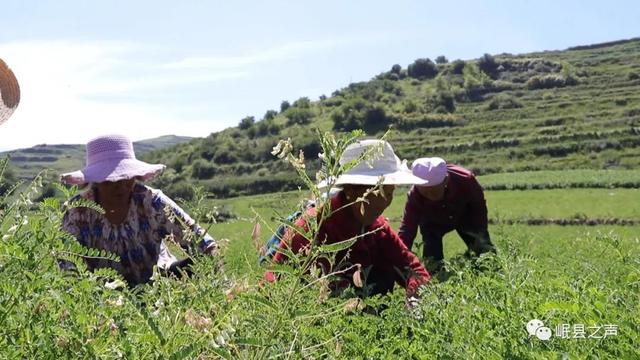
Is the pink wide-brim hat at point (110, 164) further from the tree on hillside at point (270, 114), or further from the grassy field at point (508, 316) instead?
the tree on hillside at point (270, 114)

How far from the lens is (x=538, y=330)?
5.53ft

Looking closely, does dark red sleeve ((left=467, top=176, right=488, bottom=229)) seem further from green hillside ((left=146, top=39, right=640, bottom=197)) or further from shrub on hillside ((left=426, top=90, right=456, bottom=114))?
shrub on hillside ((left=426, top=90, right=456, bottom=114))

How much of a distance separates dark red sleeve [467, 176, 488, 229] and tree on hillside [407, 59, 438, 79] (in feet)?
356

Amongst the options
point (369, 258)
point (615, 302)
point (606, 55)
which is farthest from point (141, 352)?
point (606, 55)

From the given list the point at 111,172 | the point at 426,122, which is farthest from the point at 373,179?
the point at 426,122

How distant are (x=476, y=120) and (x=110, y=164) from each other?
76.7 metres

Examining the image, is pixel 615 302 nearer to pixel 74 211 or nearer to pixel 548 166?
pixel 74 211

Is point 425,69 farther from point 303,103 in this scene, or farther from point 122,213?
point 122,213

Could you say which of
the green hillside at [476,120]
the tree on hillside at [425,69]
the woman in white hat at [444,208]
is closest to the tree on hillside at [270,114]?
the green hillside at [476,120]

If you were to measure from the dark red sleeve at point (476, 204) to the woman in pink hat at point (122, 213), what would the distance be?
9.26 feet

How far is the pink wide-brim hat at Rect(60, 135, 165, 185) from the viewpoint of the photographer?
414 cm

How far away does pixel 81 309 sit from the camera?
1.42 meters

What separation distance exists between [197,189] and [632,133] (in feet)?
205

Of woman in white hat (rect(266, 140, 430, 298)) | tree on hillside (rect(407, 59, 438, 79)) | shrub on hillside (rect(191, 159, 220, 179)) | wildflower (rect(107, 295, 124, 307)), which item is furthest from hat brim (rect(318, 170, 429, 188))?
tree on hillside (rect(407, 59, 438, 79))
